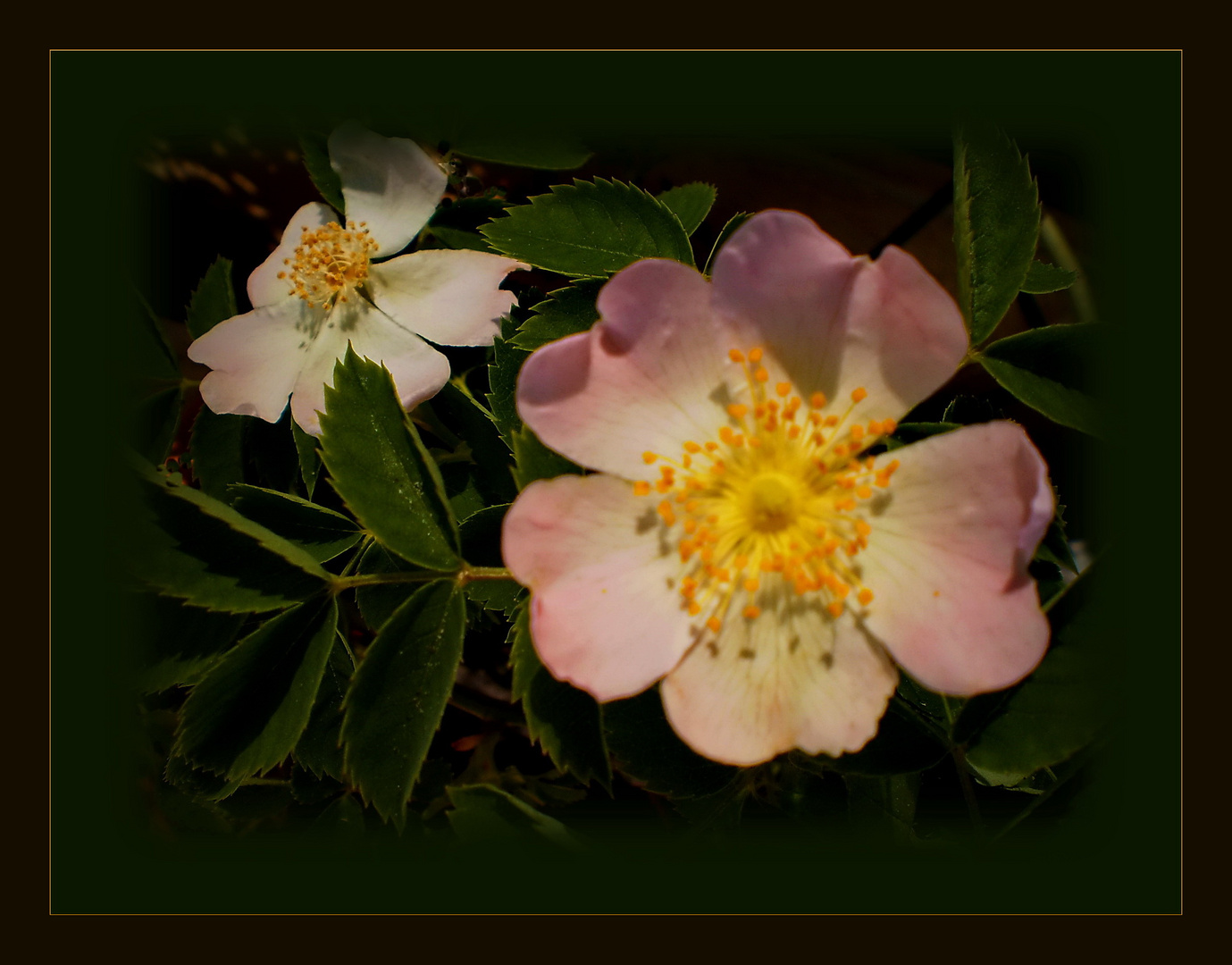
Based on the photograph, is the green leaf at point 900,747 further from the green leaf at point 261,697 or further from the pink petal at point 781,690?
the green leaf at point 261,697

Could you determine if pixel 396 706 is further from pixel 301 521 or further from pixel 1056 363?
pixel 1056 363

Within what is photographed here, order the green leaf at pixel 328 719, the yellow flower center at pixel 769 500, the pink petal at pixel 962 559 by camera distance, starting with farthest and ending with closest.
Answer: the green leaf at pixel 328 719, the yellow flower center at pixel 769 500, the pink petal at pixel 962 559

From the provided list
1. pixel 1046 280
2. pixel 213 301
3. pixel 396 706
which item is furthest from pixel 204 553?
pixel 1046 280

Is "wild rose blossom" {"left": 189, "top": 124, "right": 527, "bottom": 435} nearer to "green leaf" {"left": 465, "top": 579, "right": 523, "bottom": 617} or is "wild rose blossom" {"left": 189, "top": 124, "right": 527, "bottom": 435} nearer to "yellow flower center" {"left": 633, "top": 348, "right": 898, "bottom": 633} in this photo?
"green leaf" {"left": 465, "top": 579, "right": 523, "bottom": 617}

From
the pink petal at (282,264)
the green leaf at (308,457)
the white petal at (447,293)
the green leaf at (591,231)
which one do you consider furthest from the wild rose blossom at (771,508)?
the pink petal at (282,264)

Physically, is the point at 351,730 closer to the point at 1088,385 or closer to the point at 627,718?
the point at 627,718

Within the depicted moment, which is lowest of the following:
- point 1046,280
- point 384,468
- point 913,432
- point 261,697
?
point 261,697
